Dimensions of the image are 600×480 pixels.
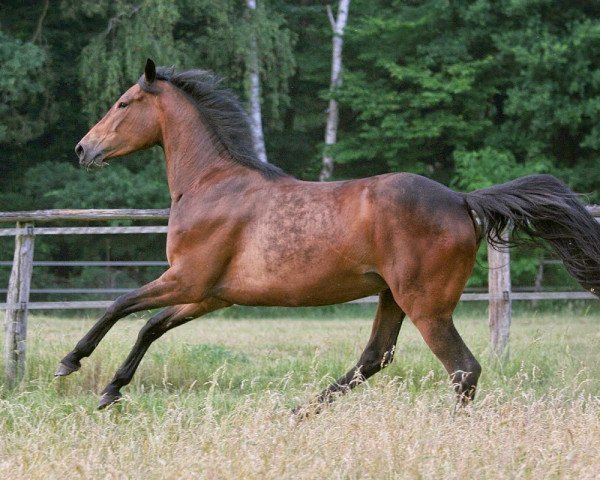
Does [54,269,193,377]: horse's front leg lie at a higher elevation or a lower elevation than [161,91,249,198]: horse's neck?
lower

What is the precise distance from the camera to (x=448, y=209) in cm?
576

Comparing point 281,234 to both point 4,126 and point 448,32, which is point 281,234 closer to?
point 4,126

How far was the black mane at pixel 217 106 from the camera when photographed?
→ 658 cm

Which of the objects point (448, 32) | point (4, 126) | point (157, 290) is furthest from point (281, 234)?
point (448, 32)

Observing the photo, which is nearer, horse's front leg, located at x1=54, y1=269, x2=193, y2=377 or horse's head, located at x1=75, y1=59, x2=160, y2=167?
horse's front leg, located at x1=54, y1=269, x2=193, y2=377

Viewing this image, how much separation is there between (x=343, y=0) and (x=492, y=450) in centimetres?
1915

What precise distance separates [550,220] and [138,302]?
8.59ft

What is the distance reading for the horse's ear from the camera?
21.4 feet

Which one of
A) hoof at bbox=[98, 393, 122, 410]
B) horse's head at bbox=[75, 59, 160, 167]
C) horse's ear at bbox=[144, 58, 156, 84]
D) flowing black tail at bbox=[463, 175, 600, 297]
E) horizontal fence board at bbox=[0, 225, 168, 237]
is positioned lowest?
hoof at bbox=[98, 393, 122, 410]

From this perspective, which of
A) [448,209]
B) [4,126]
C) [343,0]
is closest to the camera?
[448,209]

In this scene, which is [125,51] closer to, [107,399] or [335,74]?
[335,74]

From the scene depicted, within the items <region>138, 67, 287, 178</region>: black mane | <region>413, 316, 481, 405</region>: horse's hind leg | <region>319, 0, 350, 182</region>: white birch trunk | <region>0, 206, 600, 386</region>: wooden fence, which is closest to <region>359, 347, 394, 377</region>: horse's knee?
<region>413, 316, 481, 405</region>: horse's hind leg

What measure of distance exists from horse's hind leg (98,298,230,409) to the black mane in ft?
3.41

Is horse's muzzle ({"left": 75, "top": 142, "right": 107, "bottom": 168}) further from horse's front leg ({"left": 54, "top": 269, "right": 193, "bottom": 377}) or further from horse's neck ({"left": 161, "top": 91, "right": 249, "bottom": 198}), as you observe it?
horse's front leg ({"left": 54, "top": 269, "right": 193, "bottom": 377})
